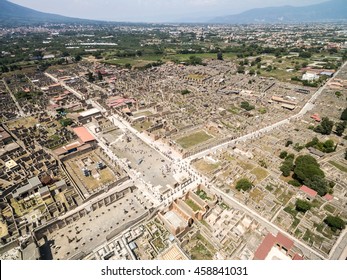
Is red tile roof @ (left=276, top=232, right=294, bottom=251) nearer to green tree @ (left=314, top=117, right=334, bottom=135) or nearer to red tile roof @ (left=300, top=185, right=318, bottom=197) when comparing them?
red tile roof @ (left=300, top=185, right=318, bottom=197)

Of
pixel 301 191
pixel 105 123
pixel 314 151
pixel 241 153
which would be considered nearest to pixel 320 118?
pixel 314 151

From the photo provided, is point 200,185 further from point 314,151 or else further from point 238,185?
point 314,151

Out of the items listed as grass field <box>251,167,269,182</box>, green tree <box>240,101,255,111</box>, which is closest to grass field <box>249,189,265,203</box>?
grass field <box>251,167,269,182</box>

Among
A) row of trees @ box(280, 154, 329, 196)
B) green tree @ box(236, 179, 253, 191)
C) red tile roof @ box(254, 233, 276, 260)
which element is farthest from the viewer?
green tree @ box(236, 179, 253, 191)

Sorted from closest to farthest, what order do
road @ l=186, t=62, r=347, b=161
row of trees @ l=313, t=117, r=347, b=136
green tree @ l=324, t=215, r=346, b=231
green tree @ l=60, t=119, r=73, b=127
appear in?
green tree @ l=324, t=215, r=346, b=231, road @ l=186, t=62, r=347, b=161, row of trees @ l=313, t=117, r=347, b=136, green tree @ l=60, t=119, r=73, b=127

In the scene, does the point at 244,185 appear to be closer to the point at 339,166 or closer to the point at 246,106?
the point at 339,166

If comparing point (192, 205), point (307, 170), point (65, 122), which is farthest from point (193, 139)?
point (65, 122)

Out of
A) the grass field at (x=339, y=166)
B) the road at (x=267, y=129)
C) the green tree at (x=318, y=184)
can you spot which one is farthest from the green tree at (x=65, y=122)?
the grass field at (x=339, y=166)
